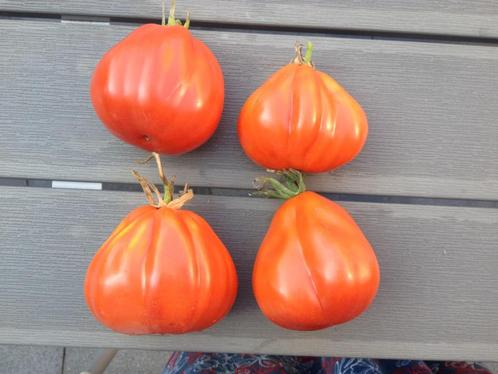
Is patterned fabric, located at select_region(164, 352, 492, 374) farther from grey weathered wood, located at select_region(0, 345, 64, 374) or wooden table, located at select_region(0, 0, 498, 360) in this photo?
grey weathered wood, located at select_region(0, 345, 64, 374)

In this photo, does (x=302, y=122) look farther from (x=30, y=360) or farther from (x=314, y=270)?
(x=30, y=360)

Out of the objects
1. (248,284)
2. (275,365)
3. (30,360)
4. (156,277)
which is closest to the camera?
(156,277)

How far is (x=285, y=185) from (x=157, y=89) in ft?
0.65

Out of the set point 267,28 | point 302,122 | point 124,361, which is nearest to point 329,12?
point 267,28

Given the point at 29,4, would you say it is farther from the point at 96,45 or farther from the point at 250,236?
the point at 250,236

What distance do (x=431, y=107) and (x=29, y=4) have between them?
1.88ft

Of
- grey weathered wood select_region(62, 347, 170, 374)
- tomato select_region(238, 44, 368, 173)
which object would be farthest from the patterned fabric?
tomato select_region(238, 44, 368, 173)

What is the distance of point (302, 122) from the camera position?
1.71 ft

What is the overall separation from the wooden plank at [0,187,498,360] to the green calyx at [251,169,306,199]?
5cm

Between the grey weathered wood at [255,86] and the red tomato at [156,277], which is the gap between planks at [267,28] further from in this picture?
the red tomato at [156,277]

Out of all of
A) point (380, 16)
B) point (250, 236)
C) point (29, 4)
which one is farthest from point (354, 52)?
point (29, 4)

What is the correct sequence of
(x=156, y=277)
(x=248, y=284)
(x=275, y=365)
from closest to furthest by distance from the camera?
(x=156, y=277)
(x=248, y=284)
(x=275, y=365)

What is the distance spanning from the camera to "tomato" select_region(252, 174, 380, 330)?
0.50m

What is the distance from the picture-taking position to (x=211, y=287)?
1.70 ft
